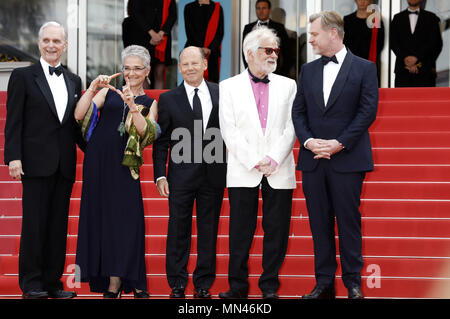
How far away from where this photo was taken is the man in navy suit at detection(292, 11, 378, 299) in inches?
166

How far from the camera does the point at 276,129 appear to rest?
448 centimetres

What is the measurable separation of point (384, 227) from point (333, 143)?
5.71 ft

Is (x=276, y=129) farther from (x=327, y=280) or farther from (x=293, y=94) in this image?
(x=327, y=280)

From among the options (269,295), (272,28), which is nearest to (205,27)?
(272,28)

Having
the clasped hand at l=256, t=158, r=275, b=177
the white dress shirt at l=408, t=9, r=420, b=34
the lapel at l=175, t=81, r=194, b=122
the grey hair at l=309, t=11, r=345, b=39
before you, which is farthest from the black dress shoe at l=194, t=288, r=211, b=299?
the white dress shirt at l=408, t=9, r=420, b=34

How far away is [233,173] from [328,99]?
77cm

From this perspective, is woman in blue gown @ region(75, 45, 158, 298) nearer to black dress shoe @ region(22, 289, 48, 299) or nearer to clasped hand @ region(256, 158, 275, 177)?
black dress shoe @ region(22, 289, 48, 299)

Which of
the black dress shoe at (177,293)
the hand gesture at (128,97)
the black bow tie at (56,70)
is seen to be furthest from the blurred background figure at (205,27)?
the black dress shoe at (177,293)

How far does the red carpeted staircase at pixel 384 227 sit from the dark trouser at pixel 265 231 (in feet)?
1.80

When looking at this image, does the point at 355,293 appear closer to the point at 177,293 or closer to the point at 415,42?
the point at 177,293

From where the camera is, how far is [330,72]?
4387 millimetres

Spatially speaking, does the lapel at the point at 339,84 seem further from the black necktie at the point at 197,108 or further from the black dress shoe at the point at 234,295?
the black dress shoe at the point at 234,295

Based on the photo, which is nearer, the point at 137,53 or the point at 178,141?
the point at 137,53

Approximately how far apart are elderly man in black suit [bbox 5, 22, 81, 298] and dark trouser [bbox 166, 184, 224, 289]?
27.5 inches
